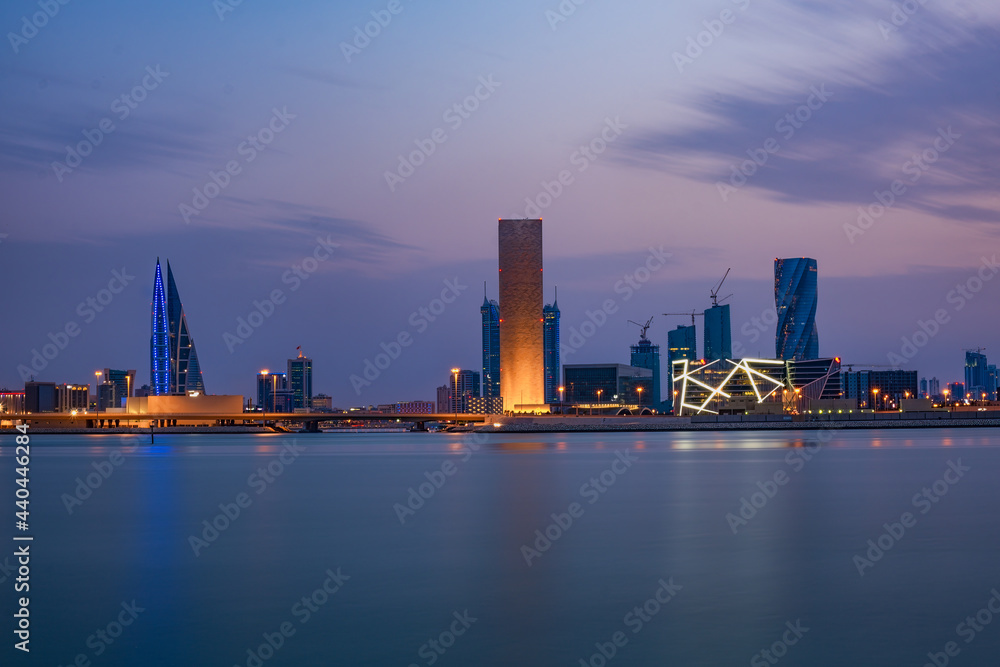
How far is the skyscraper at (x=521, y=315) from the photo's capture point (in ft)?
626

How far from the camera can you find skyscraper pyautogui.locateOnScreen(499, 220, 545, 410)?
19088cm

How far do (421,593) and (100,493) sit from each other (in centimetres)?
3303

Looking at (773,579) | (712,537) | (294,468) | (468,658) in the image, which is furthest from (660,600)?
(294,468)

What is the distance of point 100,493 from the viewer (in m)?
50.9

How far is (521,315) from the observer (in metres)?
191

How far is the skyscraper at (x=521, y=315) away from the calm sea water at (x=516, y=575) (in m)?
140

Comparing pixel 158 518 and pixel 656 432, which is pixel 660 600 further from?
pixel 656 432

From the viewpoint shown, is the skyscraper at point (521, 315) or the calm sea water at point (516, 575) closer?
the calm sea water at point (516, 575)

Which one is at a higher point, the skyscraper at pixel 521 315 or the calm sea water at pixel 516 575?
the skyscraper at pixel 521 315

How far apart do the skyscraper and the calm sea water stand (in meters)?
140

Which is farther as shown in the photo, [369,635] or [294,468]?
[294,468]

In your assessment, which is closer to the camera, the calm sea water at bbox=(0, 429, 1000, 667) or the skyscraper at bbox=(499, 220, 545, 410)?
the calm sea water at bbox=(0, 429, 1000, 667)

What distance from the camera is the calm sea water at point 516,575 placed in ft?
58.9

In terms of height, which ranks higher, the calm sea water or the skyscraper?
the skyscraper
